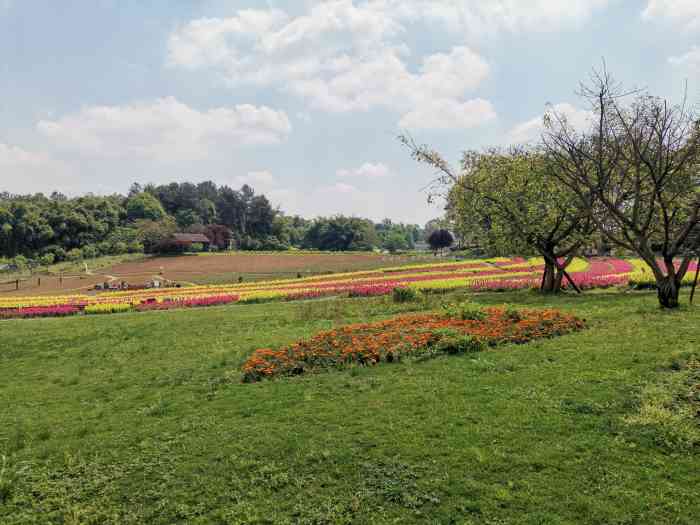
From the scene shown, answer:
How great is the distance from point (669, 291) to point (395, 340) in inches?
332

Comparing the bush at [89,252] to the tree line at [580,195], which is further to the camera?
the bush at [89,252]

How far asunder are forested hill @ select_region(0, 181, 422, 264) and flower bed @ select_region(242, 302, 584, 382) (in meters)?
78.4

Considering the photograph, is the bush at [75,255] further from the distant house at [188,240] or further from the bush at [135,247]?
the distant house at [188,240]

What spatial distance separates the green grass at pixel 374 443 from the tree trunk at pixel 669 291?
2.45 m

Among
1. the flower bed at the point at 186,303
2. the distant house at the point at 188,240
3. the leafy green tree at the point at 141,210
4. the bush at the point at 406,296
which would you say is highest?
the leafy green tree at the point at 141,210

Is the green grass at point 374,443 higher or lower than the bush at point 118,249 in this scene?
lower

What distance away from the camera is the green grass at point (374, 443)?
188 inches

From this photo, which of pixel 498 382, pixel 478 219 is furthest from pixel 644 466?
pixel 478 219

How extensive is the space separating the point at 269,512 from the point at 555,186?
18.4m

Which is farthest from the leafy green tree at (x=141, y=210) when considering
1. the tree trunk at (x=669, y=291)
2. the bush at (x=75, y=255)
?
the tree trunk at (x=669, y=291)

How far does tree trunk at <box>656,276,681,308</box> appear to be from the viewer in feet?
42.6

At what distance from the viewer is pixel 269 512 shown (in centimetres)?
486

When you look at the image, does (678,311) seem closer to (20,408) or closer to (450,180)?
(450,180)

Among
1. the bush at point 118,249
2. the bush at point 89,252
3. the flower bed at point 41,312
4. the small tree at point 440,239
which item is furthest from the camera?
the small tree at point 440,239
